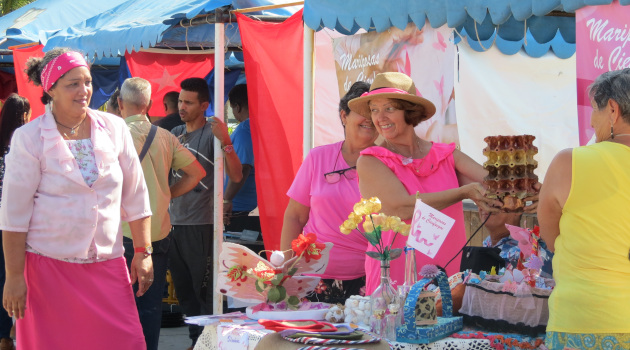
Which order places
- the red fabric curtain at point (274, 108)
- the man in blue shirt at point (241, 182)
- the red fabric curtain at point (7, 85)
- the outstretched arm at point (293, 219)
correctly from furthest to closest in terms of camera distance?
1. the red fabric curtain at point (7, 85)
2. the man in blue shirt at point (241, 182)
3. the red fabric curtain at point (274, 108)
4. the outstretched arm at point (293, 219)

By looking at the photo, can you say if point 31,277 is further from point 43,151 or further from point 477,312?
point 477,312

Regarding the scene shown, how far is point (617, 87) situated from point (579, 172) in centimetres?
31

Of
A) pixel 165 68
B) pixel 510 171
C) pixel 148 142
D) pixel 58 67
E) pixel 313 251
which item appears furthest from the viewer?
pixel 165 68

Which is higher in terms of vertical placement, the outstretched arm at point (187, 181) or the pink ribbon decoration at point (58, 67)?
the pink ribbon decoration at point (58, 67)

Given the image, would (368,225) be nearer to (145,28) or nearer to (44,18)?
(145,28)

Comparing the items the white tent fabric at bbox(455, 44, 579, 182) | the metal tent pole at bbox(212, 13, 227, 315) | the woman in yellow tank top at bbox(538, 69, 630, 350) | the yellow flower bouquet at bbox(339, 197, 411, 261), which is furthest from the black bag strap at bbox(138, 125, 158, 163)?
the woman in yellow tank top at bbox(538, 69, 630, 350)

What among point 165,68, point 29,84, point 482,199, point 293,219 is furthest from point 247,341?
point 29,84

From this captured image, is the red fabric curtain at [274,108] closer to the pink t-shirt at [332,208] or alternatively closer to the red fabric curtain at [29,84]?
the pink t-shirt at [332,208]

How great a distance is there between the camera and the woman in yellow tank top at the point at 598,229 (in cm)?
256

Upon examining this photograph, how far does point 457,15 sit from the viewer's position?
12.4ft

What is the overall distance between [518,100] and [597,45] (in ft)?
10.7

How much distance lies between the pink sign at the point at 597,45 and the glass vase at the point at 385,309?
1.31 metres

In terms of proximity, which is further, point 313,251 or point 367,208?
point 313,251

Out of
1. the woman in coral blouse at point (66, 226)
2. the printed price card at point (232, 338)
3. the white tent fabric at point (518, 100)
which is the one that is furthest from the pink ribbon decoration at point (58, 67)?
the white tent fabric at point (518, 100)
